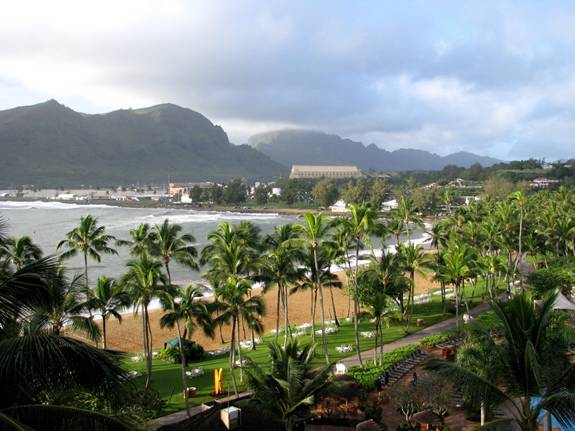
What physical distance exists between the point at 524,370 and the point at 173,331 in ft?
96.3

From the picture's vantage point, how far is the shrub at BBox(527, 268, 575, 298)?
34031mm

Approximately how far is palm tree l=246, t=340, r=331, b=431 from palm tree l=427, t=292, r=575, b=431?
4437mm

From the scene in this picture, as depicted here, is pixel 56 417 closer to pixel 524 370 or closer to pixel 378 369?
pixel 524 370

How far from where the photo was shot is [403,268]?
32812mm

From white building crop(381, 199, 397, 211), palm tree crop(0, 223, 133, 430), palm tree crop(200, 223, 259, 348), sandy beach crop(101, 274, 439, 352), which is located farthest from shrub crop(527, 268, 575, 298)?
white building crop(381, 199, 397, 211)

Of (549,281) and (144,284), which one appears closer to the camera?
(144,284)

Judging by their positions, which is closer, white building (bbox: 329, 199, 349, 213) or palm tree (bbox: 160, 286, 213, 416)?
palm tree (bbox: 160, 286, 213, 416)

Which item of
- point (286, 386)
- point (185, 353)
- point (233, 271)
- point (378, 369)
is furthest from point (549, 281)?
point (286, 386)

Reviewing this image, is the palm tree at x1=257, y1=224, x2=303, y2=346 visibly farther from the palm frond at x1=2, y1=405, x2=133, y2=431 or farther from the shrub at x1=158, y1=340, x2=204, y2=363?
the palm frond at x1=2, y1=405, x2=133, y2=431

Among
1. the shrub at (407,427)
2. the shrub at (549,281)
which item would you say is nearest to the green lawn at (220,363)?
the shrub at (549,281)

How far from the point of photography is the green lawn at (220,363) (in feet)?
72.4

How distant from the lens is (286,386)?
45.9 ft

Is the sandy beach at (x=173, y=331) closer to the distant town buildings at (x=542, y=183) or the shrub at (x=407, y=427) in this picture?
the shrub at (x=407, y=427)

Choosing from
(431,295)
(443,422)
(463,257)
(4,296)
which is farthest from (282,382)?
(431,295)
